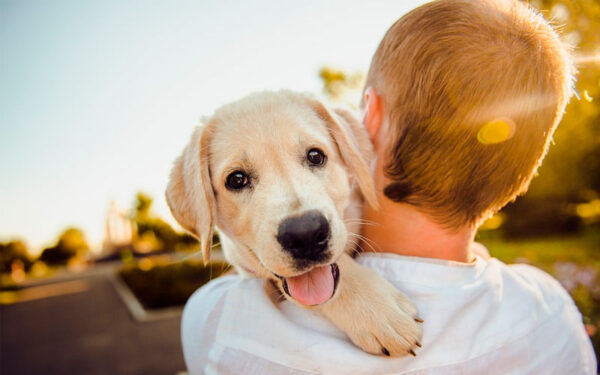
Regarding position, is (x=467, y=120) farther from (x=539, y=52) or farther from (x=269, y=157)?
(x=269, y=157)

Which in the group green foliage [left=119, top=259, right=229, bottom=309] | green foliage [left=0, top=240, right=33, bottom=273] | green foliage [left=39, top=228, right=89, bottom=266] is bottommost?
green foliage [left=39, top=228, right=89, bottom=266]

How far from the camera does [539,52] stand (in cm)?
198

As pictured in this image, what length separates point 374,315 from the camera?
1.91 m

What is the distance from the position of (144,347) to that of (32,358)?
12.2 ft

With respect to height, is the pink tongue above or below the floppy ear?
below

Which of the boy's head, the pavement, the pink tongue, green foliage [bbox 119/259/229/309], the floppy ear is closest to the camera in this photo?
the boy's head

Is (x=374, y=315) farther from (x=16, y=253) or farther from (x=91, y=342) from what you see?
(x=16, y=253)

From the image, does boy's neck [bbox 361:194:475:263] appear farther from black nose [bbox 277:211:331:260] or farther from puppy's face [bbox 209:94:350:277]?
black nose [bbox 277:211:331:260]

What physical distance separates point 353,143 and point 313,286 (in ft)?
3.04

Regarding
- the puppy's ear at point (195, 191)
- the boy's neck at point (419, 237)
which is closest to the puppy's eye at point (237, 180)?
the puppy's ear at point (195, 191)

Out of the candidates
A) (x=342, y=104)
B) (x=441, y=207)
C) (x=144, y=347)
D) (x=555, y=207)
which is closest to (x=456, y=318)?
(x=441, y=207)

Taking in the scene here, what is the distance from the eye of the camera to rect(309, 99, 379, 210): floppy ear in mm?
2414

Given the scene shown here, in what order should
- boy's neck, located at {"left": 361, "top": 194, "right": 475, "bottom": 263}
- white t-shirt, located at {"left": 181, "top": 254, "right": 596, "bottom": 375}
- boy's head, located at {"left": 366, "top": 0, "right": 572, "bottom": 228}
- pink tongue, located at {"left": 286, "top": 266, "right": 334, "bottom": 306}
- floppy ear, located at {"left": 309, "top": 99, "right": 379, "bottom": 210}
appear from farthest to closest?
floppy ear, located at {"left": 309, "top": 99, "right": 379, "bottom": 210}, boy's neck, located at {"left": 361, "top": 194, "right": 475, "bottom": 263}, pink tongue, located at {"left": 286, "top": 266, "right": 334, "bottom": 306}, boy's head, located at {"left": 366, "top": 0, "right": 572, "bottom": 228}, white t-shirt, located at {"left": 181, "top": 254, "right": 596, "bottom": 375}

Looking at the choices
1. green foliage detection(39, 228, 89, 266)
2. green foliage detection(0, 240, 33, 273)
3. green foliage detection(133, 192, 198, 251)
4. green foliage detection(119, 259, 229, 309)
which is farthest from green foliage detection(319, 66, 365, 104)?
green foliage detection(39, 228, 89, 266)
